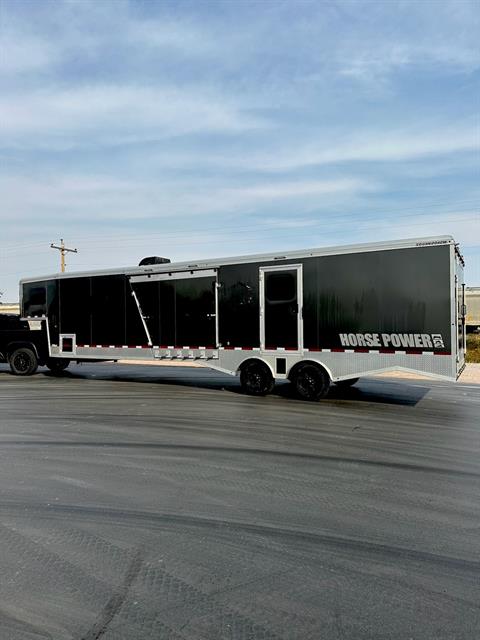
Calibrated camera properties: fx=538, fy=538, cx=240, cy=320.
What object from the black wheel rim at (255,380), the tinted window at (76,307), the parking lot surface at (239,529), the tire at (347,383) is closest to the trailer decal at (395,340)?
the parking lot surface at (239,529)

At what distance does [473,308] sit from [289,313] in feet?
145

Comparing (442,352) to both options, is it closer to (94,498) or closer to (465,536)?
(465,536)

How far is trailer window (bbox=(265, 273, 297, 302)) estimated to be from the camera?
11.6 m

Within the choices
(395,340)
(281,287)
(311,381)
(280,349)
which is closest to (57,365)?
(280,349)

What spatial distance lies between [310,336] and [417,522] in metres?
6.85

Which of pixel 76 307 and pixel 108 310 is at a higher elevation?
pixel 76 307

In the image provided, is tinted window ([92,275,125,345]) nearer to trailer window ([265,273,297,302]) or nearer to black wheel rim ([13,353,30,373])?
black wheel rim ([13,353,30,373])

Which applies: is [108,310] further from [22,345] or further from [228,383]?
[22,345]

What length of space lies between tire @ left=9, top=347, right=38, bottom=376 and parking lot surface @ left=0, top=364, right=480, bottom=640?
779cm

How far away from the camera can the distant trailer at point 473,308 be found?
49.6 metres

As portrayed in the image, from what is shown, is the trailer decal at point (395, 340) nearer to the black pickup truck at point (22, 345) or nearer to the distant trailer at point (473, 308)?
the black pickup truck at point (22, 345)

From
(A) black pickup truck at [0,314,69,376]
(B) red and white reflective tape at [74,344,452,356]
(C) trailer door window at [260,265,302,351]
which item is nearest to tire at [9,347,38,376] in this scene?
(A) black pickup truck at [0,314,69,376]

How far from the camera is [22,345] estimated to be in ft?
55.2

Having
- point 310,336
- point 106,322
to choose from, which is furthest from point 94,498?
point 106,322
